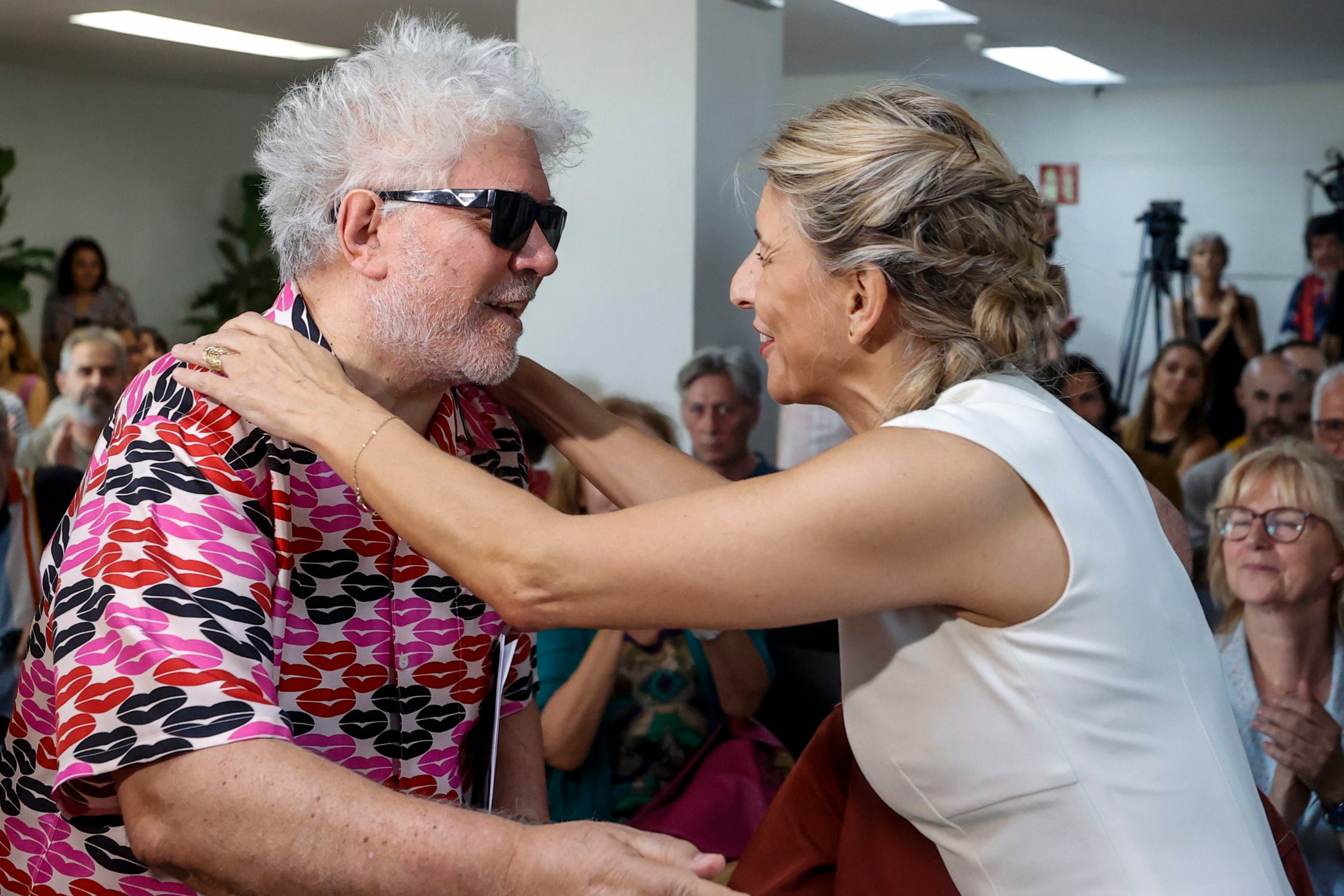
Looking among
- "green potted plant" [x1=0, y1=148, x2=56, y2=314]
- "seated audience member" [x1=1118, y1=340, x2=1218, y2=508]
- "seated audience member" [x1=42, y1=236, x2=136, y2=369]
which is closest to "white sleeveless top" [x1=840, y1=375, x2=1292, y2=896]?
"seated audience member" [x1=1118, y1=340, x2=1218, y2=508]

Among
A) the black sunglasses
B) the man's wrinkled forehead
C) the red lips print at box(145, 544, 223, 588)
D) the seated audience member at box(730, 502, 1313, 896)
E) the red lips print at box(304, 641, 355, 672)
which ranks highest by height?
the man's wrinkled forehead

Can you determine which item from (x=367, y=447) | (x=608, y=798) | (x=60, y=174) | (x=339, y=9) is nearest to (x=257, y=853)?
(x=367, y=447)

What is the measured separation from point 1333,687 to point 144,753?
2.34m

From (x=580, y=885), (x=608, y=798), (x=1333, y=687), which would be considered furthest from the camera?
(x=608, y=798)

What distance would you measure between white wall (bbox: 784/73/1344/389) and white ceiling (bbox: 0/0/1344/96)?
22 centimetres

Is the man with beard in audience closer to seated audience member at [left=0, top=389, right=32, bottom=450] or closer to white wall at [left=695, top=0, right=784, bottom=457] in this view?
white wall at [left=695, top=0, right=784, bottom=457]

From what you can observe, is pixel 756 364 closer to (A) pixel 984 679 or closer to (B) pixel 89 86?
(A) pixel 984 679

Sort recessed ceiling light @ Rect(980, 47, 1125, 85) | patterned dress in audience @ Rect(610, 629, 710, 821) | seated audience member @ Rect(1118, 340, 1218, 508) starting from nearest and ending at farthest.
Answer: patterned dress in audience @ Rect(610, 629, 710, 821) → seated audience member @ Rect(1118, 340, 1218, 508) → recessed ceiling light @ Rect(980, 47, 1125, 85)

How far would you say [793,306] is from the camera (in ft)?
4.59

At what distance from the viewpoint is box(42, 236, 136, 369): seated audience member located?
981 cm

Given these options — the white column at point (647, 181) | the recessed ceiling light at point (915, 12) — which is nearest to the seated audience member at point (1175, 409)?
the white column at point (647, 181)

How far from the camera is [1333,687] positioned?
2.54 m

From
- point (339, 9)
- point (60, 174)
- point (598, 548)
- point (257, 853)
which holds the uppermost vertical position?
point (339, 9)

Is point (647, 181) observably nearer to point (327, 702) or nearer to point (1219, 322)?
point (327, 702)
